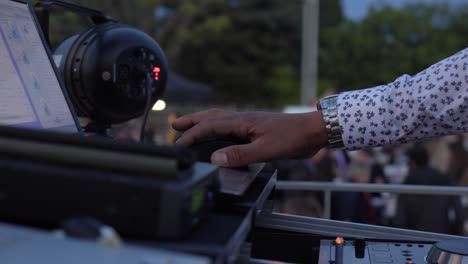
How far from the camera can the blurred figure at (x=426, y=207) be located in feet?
16.2

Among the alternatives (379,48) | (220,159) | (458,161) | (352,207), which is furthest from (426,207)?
(379,48)

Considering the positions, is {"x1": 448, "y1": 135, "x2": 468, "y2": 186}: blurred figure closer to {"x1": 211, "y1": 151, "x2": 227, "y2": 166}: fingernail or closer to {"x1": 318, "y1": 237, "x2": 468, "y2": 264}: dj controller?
{"x1": 318, "y1": 237, "x2": 468, "y2": 264}: dj controller

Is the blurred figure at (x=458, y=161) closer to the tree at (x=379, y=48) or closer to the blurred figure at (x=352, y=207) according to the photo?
the blurred figure at (x=352, y=207)

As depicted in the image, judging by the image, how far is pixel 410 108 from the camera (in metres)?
1.11

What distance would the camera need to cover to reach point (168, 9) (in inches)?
859

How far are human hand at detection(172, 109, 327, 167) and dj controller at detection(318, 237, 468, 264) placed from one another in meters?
0.20

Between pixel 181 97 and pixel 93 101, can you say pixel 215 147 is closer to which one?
pixel 93 101

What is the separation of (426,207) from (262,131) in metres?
4.27

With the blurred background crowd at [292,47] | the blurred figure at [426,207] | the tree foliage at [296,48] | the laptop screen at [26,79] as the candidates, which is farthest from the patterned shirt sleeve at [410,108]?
the tree foliage at [296,48]

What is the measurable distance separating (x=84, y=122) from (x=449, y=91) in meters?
1.09

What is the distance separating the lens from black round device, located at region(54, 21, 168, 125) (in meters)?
1.61

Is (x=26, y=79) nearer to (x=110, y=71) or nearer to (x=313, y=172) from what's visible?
(x=110, y=71)

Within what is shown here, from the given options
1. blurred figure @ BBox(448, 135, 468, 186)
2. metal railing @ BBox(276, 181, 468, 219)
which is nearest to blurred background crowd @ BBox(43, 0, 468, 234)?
blurred figure @ BBox(448, 135, 468, 186)

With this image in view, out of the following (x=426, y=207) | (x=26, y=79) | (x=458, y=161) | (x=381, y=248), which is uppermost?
(x=26, y=79)
